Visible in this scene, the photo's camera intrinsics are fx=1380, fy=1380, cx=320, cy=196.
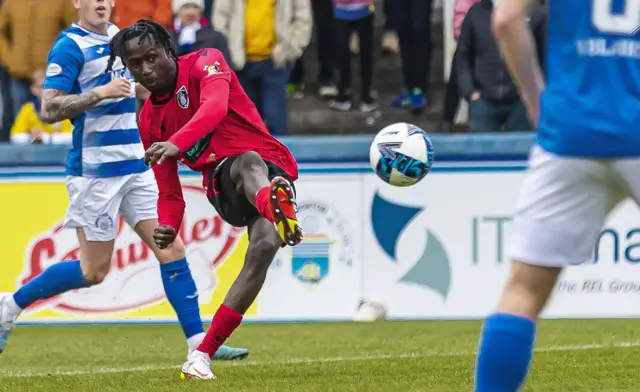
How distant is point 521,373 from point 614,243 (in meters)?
5.88

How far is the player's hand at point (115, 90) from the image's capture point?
7.83 m

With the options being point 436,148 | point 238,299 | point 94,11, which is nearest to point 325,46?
point 436,148

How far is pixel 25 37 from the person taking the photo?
508 inches

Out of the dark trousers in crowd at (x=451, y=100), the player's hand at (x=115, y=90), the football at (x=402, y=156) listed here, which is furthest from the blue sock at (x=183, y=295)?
the dark trousers in crowd at (x=451, y=100)

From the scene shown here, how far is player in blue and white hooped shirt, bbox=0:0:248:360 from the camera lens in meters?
8.00

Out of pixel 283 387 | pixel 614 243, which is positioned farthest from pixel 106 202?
pixel 614 243

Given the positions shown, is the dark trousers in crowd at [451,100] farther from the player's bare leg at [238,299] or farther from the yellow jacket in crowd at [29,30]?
the player's bare leg at [238,299]

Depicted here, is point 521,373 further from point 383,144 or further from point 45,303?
point 45,303

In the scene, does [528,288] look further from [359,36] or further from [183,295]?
[359,36]

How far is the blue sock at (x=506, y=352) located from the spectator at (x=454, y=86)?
7.78 m

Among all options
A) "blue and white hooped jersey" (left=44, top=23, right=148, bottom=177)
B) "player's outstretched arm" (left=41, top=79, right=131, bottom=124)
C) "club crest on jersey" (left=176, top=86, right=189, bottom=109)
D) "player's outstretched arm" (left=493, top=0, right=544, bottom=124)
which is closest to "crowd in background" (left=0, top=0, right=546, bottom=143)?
"blue and white hooped jersey" (left=44, top=23, right=148, bottom=177)

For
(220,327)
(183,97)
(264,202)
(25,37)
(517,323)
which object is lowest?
(25,37)

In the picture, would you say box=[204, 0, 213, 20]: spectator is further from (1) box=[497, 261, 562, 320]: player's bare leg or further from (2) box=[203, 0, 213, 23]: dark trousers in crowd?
(1) box=[497, 261, 562, 320]: player's bare leg

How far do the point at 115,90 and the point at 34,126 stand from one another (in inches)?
189
